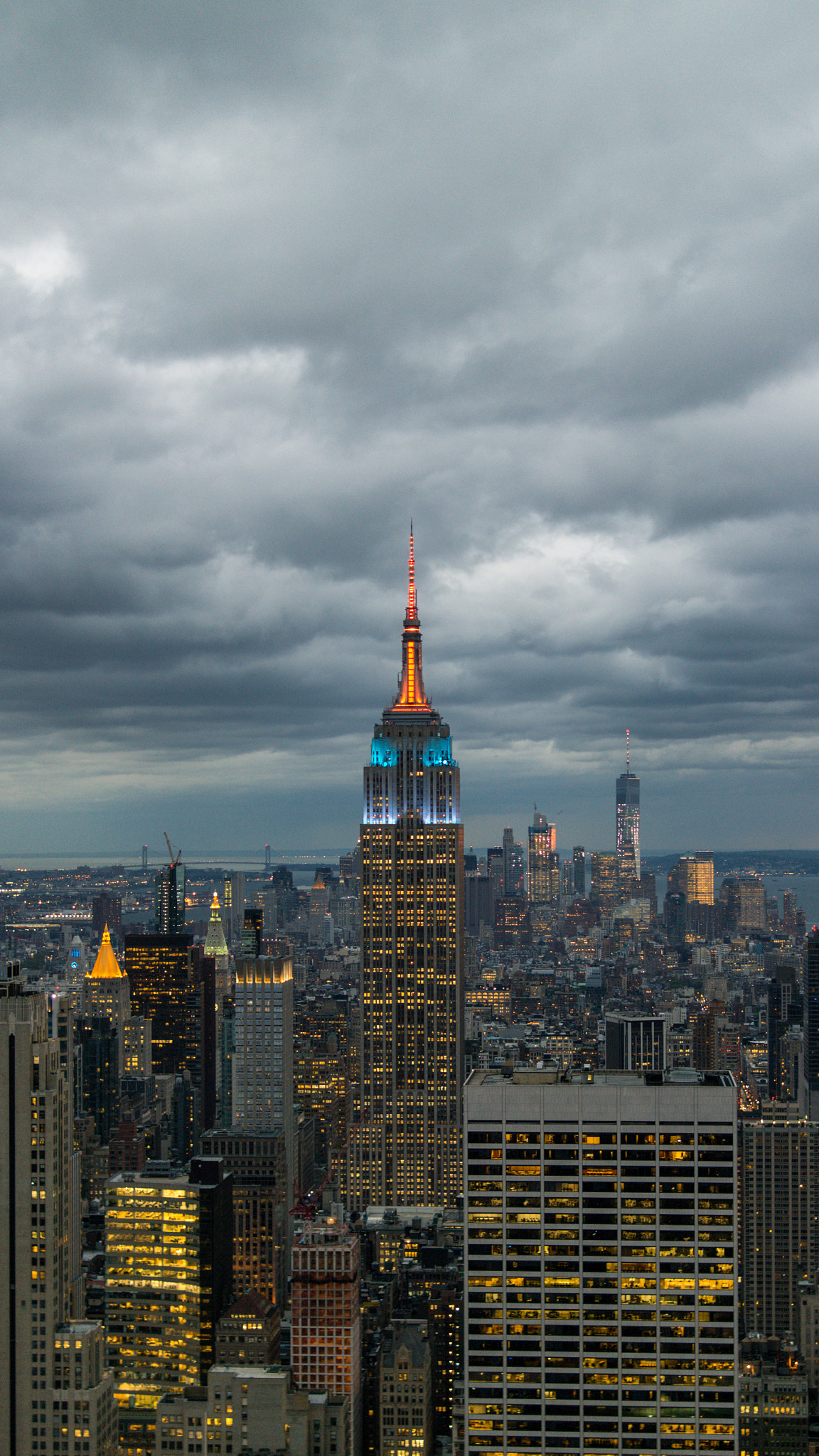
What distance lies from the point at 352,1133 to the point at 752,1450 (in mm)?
83764

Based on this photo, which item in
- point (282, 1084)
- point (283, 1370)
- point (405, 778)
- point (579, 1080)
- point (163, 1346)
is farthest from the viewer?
point (405, 778)

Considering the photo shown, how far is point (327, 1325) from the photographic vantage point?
10125 cm

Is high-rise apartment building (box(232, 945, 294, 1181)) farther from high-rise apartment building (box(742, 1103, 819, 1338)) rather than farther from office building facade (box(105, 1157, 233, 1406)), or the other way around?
office building facade (box(105, 1157, 233, 1406))

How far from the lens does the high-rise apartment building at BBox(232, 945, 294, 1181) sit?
176 metres

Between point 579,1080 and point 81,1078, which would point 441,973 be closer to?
point 81,1078

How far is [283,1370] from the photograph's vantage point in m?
96.6

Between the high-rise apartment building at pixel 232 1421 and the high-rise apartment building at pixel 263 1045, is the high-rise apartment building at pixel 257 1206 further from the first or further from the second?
the high-rise apartment building at pixel 232 1421

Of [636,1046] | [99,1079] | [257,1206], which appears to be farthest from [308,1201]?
[636,1046]

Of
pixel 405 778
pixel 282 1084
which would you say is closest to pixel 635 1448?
pixel 282 1084

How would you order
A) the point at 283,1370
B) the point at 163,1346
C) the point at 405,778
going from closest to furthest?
the point at 283,1370, the point at 163,1346, the point at 405,778

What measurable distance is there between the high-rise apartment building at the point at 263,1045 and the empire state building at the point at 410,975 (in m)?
9.39

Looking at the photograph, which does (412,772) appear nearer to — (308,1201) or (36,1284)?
(308,1201)

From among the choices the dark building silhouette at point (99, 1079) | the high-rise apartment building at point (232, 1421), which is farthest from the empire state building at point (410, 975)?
the high-rise apartment building at point (232, 1421)

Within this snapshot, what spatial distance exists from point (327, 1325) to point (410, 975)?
8519 centimetres
